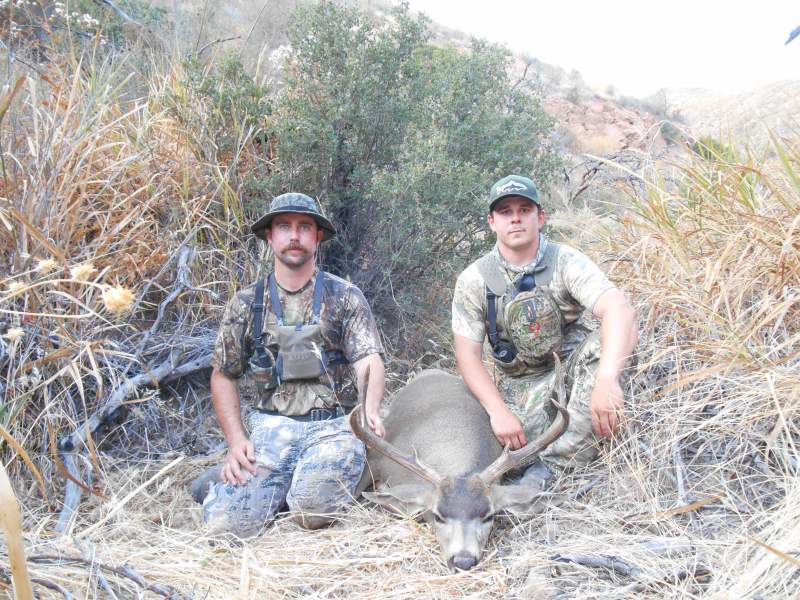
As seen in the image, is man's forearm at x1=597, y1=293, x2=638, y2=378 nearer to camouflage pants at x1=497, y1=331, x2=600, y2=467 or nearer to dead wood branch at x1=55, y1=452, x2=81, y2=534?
camouflage pants at x1=497, y1=331, x2=600, y2=467

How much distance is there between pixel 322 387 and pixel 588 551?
1904mm

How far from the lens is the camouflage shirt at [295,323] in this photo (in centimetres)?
437

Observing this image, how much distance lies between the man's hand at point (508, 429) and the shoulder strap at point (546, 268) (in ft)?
2.86

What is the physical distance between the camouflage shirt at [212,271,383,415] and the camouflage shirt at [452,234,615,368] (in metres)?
0.57

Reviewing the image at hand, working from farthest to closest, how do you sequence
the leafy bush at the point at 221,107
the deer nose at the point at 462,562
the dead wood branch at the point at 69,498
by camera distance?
the leafy bush at the point at 221,107
the dead wood branch at the point at 69,498
the deer nose at the point at 462,562

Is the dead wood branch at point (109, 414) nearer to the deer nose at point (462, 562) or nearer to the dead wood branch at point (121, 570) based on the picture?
the dead wood branch at point (121, 570)

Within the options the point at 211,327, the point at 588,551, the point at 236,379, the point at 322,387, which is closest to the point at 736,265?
the point at 588,551

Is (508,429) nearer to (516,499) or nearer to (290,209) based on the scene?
(516,499)

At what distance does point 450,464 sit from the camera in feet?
13.3

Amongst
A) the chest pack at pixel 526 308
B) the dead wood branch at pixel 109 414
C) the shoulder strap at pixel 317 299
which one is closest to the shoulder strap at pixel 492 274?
the chest pack at pixel 526 308

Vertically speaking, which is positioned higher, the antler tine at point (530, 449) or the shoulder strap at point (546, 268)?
the shoulder strap at point (546, 268)

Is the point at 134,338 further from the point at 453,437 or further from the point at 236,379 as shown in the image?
the point at 453,437

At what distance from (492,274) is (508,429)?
100 cm

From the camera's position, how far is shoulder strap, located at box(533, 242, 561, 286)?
173 inches
